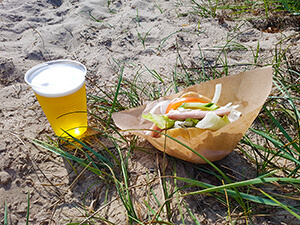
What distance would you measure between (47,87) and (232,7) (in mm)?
2241

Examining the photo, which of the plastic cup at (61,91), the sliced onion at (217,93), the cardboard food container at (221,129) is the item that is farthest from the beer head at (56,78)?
the sliced onion at (217,93)

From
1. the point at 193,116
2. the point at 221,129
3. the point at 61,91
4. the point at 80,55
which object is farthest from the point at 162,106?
the point at 80,55

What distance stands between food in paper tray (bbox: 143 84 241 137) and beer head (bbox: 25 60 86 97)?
1.35ft

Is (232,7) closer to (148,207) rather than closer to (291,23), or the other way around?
(291,23)

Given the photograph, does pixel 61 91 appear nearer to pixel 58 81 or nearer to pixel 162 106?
pixel 58 81

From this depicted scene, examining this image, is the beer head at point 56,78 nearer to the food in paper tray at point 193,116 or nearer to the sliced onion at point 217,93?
the food in paper tray at point 193,116

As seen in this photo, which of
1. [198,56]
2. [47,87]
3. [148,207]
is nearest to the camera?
[148,207]

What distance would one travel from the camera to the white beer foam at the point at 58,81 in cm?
141

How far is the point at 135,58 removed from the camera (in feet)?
8.07

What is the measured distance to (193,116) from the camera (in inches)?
55.4

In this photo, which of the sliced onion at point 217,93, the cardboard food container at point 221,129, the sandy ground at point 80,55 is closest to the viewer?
the cardboard food container at point 221,129

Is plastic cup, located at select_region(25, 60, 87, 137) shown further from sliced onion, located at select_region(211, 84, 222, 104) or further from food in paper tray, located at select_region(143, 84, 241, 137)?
sliced onion, located at select_region(211, 84, 222, 104)

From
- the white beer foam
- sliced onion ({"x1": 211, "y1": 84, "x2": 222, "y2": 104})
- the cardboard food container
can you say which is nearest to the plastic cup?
the white beer foam

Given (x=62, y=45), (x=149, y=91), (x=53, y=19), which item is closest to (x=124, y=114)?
(x=149, y=91)
